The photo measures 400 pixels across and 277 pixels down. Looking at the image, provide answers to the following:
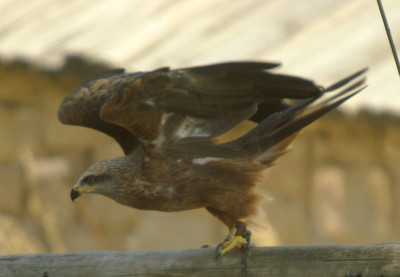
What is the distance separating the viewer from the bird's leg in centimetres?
329

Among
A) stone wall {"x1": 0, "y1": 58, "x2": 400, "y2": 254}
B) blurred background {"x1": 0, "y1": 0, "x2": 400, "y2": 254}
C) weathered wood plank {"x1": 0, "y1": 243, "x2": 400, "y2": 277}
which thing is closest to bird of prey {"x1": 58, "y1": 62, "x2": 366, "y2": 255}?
weathered wood plank {"x1": 0, "y1": 243, "x2": 400, "y2": 277}

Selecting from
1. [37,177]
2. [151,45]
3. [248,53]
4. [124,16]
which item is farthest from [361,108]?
[37,177]

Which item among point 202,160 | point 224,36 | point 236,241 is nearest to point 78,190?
point 202,160

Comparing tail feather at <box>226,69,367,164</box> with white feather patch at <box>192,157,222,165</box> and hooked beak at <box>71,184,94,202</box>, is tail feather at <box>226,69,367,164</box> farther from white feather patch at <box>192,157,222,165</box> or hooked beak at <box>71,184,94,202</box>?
hooked beak at <box>71,184,94,202</box>

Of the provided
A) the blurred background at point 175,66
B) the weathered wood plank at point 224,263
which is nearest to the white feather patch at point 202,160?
the weathered wood plank at point 224,263

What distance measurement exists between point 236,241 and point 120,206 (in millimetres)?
3204

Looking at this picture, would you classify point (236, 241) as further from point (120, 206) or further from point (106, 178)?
point (120, 206)

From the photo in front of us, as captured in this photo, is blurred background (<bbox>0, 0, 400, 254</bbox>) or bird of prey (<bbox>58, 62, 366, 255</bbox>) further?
blurred background (<bbox>0, 0, 400, 254</bbox>)

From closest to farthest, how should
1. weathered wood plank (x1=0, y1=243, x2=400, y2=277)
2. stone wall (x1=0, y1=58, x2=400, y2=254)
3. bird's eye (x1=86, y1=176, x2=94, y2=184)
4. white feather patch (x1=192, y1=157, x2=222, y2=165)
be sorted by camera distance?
weathered wood plank (x1=0, y1=243, x2=400, y2=277) < white feather patch (x1=192, y1=157, x2=222, y2=165) < bird's eye (x1=86, y1=176, x2=94, y2=184) < stone wall (x1=0, y1=58, x2=400, y2=254)

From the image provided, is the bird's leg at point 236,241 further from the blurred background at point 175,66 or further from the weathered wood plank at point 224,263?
the blurred background at point 175,66

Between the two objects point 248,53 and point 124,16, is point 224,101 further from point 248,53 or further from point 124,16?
point 124,16

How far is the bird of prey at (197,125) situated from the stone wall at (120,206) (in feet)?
7.37

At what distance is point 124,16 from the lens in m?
6.56

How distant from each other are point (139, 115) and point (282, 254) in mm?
765
